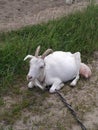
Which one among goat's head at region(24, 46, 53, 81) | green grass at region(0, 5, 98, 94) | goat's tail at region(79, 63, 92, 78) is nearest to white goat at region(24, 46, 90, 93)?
goat's head at region(24, 46, 53, 81)

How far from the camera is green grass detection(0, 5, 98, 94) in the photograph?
6.21 metres

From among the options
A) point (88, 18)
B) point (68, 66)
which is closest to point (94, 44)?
point (88, 18)

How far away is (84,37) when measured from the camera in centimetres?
725

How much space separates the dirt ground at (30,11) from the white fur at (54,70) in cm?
192

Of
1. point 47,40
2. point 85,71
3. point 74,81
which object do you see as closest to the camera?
point 74,81

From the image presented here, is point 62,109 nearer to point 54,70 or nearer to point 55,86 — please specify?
point 55,86

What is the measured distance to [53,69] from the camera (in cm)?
581

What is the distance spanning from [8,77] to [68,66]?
2.92 ft

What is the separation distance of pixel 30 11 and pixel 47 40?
5.80 ft

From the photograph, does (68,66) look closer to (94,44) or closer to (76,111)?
(76,111)

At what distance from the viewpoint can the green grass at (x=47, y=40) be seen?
6.21 metres

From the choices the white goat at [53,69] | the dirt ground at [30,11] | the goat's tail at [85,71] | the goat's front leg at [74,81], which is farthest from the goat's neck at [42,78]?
the dirt ground at [30,11]

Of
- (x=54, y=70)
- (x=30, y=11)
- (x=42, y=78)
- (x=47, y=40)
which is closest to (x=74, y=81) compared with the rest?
(x=54, y=70)

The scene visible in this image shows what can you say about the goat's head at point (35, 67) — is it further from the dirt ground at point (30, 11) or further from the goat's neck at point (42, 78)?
the dirt ground at point (30, 11)
